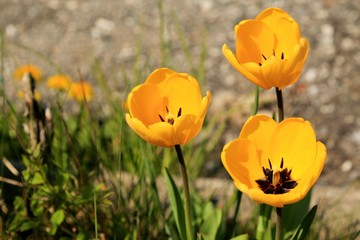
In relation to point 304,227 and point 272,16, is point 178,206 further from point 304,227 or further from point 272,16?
point 272,16

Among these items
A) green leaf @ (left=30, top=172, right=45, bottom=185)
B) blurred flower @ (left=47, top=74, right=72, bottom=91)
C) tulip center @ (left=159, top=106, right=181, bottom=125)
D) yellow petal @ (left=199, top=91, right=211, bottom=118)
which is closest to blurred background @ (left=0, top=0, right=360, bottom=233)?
blurred flower @ (left=47, top=74, right=72, bottom=91)

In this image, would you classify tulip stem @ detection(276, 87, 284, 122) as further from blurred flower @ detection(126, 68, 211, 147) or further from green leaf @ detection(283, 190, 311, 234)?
green leaf @ detection(283, 190, 311, 234)

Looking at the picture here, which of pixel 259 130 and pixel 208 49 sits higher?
pixel 259 130

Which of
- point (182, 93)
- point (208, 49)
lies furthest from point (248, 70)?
point (208, 49)

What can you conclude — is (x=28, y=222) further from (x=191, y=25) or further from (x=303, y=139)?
(x=191, y=25)

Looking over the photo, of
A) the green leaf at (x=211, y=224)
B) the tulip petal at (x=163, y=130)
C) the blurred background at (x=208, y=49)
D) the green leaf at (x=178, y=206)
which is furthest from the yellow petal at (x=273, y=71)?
the blurred background at (x=208, y=49)

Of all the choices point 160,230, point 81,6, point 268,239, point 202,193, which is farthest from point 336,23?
point 268,239

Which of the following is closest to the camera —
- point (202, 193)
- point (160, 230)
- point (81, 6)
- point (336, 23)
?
point (160, 230)

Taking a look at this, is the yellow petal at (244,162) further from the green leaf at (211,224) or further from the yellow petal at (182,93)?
the green leaf at (211,224)
